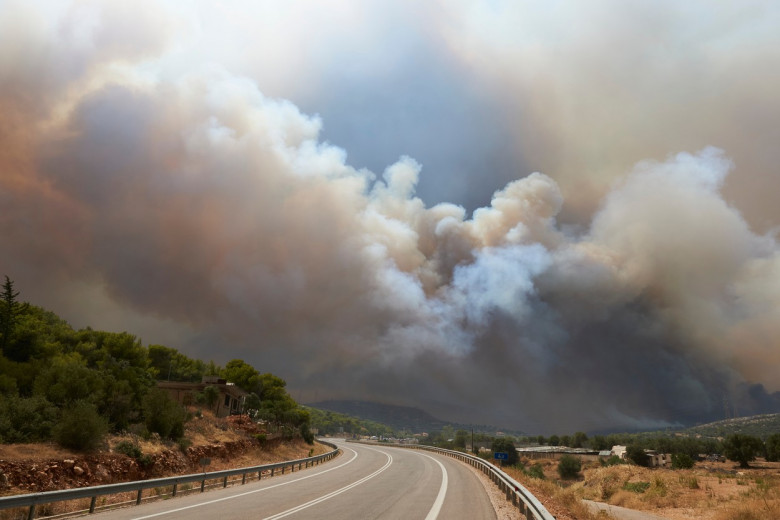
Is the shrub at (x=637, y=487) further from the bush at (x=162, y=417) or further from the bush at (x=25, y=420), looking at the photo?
the bush at (x=25, y=420)

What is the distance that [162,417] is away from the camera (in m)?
30.2

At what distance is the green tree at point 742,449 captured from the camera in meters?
88.1

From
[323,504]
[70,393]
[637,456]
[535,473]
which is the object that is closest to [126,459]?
[70,393]

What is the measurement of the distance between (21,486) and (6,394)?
11.9 meters

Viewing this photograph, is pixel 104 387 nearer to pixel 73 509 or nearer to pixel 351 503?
pixel 73 509

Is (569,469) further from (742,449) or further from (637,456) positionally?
(742,449)

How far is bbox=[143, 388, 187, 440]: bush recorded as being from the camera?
97.7ft

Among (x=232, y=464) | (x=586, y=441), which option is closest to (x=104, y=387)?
(x=232, y=464)

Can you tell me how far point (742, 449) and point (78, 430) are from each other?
11068 cm

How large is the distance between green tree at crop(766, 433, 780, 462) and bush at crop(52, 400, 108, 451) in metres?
120

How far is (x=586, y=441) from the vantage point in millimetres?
192625

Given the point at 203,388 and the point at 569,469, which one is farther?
the point at 569,469

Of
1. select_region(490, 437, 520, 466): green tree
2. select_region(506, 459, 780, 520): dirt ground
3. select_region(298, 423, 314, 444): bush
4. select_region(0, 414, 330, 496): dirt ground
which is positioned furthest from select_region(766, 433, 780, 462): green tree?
select_region(0, 414, 330, 496): dirt ground

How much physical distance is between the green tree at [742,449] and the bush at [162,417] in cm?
10074
